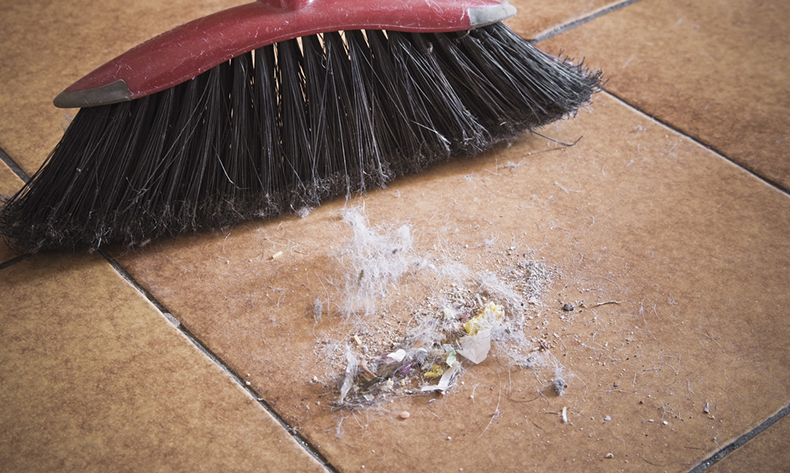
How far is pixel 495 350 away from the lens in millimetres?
1072

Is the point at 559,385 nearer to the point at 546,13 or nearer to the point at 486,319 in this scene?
the point at 486,319

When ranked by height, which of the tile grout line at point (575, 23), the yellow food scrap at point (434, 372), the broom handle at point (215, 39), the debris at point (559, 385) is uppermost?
Answer: the broom handle at point (215, 39)

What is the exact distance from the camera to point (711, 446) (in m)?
0.95

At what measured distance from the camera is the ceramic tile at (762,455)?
94cm

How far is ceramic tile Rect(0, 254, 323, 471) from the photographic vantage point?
0.95 metres

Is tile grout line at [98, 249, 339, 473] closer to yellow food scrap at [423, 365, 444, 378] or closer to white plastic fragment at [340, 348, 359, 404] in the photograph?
white plastic fragment at [340, 348, 359, 404]

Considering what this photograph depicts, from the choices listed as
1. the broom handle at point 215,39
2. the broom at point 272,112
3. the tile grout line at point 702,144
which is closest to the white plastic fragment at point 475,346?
the broom at point 272,112

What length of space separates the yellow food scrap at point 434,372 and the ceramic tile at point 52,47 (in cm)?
93

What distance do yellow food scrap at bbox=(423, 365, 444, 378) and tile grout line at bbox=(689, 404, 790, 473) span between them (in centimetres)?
37

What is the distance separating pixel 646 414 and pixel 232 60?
0.90 metres

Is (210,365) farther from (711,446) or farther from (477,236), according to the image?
(711,446)

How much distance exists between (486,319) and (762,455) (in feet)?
1.39

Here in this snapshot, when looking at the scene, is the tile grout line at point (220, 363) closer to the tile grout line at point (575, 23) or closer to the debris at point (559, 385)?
the debris at point (559, 385)

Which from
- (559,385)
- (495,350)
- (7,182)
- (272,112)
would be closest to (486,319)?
(495,350)
